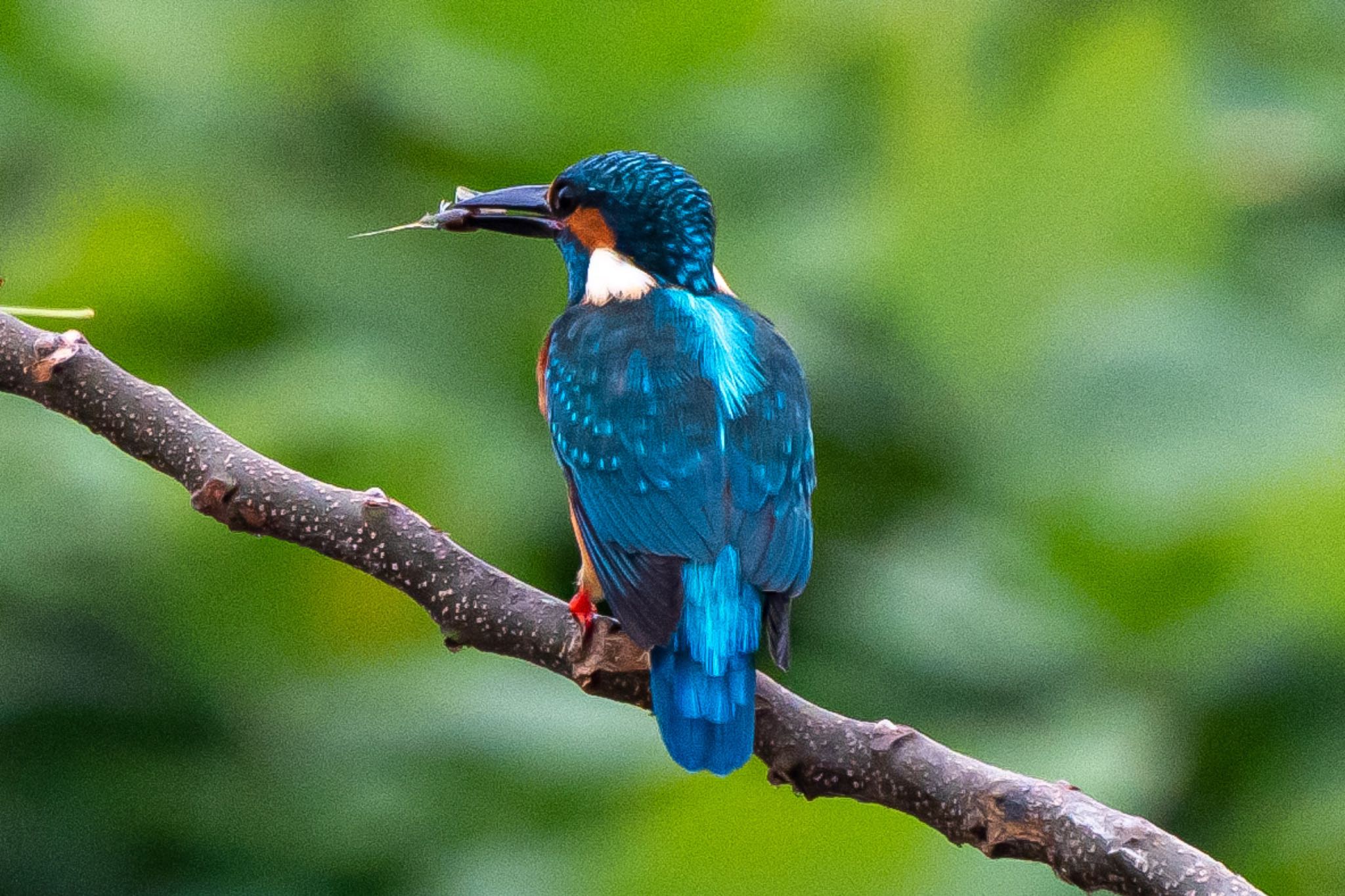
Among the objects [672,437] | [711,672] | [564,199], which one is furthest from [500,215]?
[711,672]

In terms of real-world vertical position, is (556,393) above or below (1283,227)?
below

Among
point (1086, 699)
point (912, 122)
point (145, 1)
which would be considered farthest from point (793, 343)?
point (145, 1)

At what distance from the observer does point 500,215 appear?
207cm

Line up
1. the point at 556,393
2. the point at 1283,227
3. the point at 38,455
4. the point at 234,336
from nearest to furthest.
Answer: the point at 556,393 < the point at 38,455 < the point at 234,336 < the point at 1283,227

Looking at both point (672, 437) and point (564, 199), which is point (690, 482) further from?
point (564, 199)

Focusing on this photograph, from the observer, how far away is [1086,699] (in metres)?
2.27

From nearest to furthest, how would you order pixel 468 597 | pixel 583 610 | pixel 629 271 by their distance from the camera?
pixel 468 597
pixel 583 610
pixel 629 271

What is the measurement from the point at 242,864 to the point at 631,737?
525 mm

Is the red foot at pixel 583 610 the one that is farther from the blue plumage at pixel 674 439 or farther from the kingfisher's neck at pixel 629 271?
the kingfisher's neck at pixel 629 271

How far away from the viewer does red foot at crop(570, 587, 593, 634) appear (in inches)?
62.3

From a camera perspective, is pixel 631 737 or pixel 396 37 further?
pixel 396 37

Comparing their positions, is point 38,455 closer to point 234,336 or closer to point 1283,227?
point 234,336

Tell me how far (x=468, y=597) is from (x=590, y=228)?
0.70 metres

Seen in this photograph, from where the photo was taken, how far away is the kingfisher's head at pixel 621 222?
208 centimetres
